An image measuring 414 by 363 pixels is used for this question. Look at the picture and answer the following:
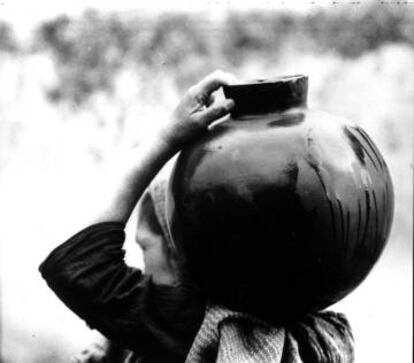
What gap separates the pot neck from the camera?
1.49 m

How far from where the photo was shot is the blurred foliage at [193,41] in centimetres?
540

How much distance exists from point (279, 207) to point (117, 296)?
41 centimetres

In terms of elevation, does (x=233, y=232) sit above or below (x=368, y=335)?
above

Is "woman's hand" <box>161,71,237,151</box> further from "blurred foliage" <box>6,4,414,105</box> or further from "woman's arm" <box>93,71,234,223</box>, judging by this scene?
"blurred foliage" <box>6,4,414,105</box>

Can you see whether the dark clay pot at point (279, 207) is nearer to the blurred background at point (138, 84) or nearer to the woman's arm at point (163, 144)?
the woman's arm at point (163, 144)

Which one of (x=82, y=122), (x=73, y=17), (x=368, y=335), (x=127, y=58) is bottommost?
(x=368, y=335)

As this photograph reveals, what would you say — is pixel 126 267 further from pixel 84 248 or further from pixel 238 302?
pixel 238 302

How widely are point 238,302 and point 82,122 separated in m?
4.07

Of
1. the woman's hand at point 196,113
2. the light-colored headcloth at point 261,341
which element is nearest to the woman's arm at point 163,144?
the woman's hand at point 196,113

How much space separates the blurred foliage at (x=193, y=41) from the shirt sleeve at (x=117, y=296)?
382 cm

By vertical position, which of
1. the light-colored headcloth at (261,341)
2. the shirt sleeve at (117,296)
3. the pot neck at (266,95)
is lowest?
the light-colored headcloth at (261,341)

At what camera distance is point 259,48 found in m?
5.75

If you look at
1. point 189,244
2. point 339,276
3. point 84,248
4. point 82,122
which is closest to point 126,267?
point 84,248

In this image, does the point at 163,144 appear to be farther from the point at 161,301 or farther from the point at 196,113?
the point at 161,301
